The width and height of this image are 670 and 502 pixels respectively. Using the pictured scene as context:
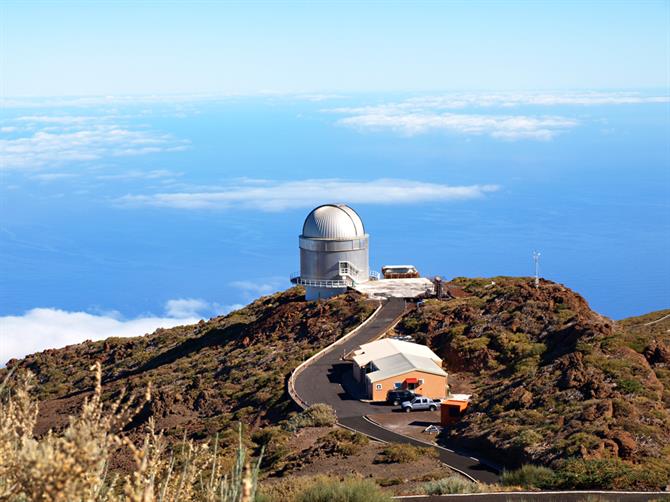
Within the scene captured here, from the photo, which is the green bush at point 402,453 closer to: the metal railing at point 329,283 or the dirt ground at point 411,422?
the dirt ground at point 411,422

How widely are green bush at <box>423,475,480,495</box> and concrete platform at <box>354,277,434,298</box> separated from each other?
85.1 feet

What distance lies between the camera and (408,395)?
1241 inches

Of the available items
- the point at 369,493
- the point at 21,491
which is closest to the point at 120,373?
the point at 369,493

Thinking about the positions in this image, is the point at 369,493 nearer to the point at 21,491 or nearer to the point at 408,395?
the point at 21,491

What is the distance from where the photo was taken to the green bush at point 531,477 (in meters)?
20.5

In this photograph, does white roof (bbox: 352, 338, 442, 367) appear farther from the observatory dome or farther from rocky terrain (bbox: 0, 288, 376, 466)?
the observatory dome

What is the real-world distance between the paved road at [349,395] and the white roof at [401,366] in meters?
1.13

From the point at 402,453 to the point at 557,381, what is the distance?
7423 mm

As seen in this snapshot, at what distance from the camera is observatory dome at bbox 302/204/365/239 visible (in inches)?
1860

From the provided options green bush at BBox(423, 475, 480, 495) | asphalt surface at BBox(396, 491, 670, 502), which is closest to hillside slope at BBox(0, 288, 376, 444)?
green bush at BBox(423, 475, 480, 495)

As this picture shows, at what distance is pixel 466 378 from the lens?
34.2 metres

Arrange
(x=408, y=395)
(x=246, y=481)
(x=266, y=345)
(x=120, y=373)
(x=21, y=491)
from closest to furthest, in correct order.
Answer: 1. (x=246, y=481)
2. (x=21, y=491)
3. (x=408, y=395)
4. (x=266, y=345)
5. (x=120, y=373)

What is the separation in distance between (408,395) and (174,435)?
790 cm

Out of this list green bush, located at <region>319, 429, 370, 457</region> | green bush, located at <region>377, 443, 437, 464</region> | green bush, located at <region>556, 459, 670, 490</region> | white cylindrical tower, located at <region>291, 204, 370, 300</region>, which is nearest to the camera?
green bush, located at <region>556, 459, 670, 490</region>
